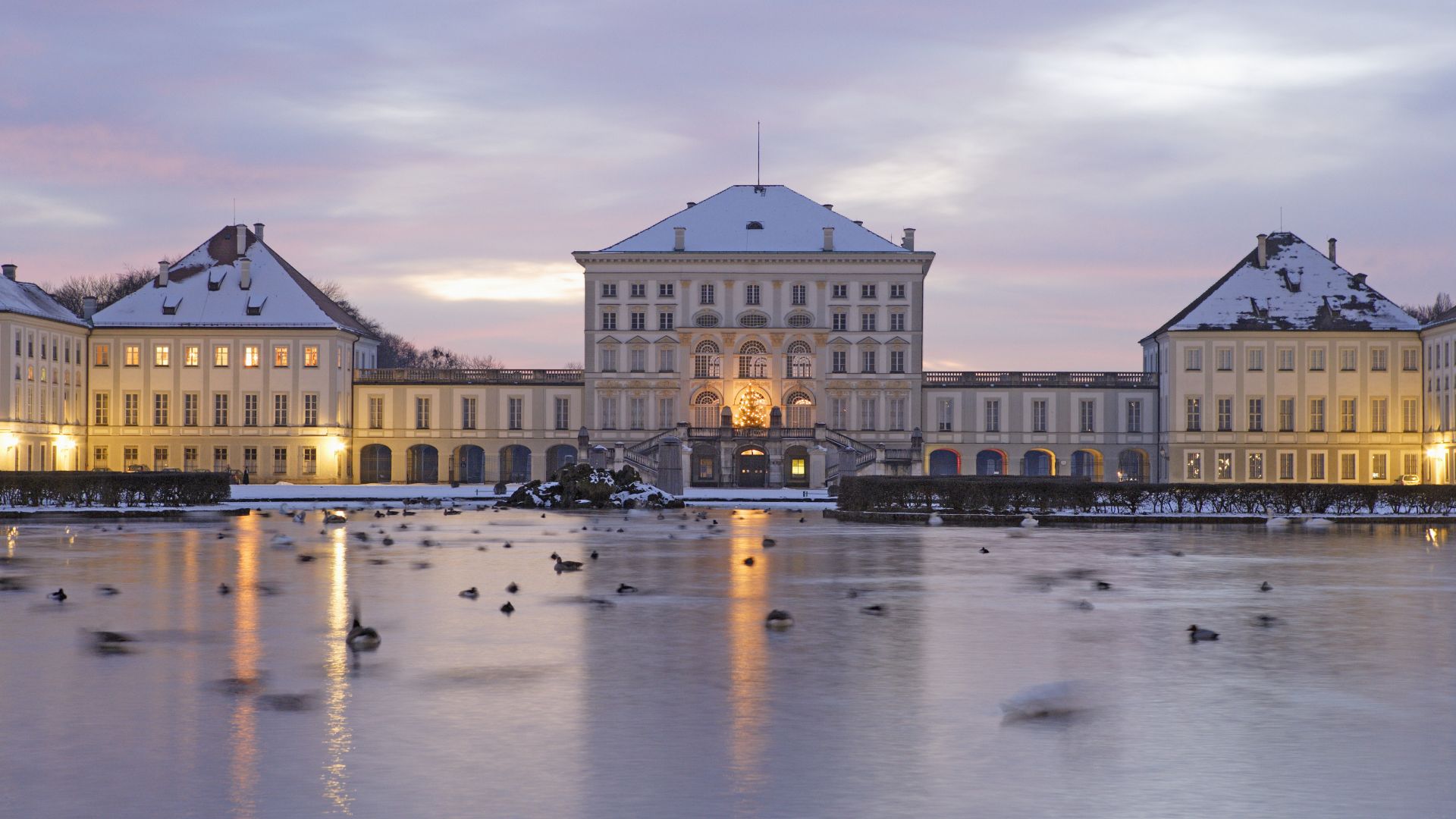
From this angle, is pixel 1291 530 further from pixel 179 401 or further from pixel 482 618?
pixel 179 401

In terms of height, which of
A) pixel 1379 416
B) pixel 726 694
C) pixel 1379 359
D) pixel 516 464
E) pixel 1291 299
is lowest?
pixel 726 694

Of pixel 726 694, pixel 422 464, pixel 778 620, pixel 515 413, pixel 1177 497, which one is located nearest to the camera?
pixel 726 694

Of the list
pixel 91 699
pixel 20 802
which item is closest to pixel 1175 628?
pixel 91 699

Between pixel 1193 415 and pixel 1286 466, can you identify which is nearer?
pixel 1286 466

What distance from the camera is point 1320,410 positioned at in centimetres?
8281

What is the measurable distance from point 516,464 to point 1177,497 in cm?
5874

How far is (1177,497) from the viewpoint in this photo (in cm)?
4528

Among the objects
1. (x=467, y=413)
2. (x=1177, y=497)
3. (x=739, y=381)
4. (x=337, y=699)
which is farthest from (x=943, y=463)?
Answer: (x=337, y=699)

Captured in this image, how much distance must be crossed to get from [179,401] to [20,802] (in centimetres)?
8139

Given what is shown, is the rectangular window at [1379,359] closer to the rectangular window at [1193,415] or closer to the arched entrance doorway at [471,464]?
the rectangular window at [1193,415]

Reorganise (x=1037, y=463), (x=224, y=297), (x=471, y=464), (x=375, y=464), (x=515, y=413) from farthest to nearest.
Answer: (x=1037, y=463)
(x=471, y=464)
(x=375, y=464)
(x=515, y=413)
(x=224, y=297)

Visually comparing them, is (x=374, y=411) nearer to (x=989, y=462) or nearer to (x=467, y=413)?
(x=467, y=413)

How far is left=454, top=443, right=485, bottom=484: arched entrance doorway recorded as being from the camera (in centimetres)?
9194

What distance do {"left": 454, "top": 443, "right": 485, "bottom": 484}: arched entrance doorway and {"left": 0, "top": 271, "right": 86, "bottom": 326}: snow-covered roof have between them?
21.6m
